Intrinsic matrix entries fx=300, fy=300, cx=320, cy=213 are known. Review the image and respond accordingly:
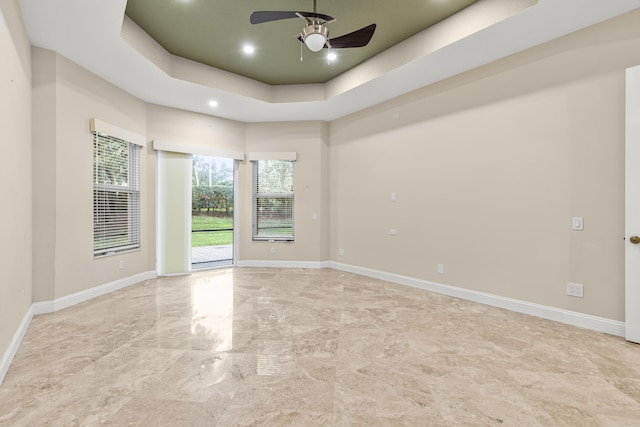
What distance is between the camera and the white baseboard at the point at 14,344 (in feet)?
6.87

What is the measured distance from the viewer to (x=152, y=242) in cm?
501

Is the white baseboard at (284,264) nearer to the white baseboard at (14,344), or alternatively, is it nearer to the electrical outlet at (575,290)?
the white baseboard at (14,344)

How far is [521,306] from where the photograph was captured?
11.0 feet

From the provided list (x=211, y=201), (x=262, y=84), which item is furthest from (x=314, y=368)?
(x=211, y=201)

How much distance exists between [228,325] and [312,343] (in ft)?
3.10

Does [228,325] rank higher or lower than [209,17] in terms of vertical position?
lower

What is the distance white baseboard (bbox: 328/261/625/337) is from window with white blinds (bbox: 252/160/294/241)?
2193 mm

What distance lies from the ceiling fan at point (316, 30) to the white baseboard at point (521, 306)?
3220 mm

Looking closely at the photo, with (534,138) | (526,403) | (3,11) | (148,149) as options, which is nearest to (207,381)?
(526,403)

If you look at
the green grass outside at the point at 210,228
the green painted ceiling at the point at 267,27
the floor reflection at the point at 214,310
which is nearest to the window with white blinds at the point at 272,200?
the green grass outside at the point at 210,228

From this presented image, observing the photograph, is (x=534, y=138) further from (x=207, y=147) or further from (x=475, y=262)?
(x=207, y=147)

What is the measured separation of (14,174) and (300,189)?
4081 millimetres

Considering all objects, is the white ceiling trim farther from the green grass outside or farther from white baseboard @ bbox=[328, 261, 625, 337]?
white baseboard @ bbox=[328, 261, 625, 337]

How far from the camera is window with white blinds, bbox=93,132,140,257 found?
13.4 ft
